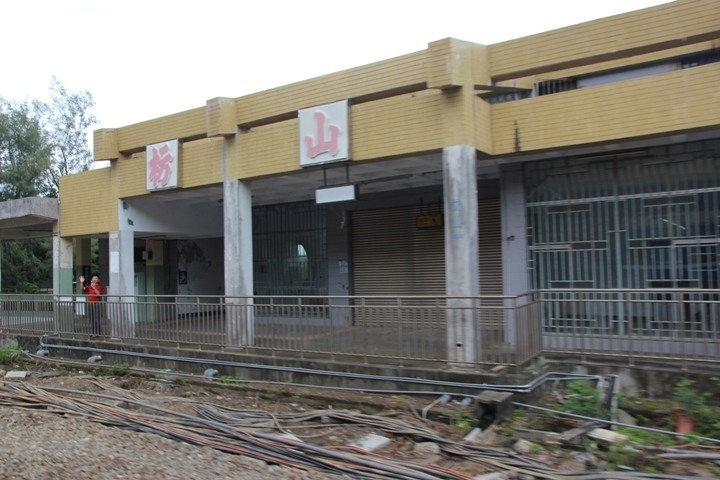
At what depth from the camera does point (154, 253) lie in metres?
18.0

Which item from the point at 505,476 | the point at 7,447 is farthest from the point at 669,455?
the point at 7,447

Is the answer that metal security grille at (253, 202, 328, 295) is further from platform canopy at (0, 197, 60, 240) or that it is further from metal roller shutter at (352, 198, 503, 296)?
platform canopy at (0, 197, 60, 240)

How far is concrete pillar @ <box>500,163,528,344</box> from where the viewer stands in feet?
34.8

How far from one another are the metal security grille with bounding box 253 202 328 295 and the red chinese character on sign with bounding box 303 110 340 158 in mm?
4944

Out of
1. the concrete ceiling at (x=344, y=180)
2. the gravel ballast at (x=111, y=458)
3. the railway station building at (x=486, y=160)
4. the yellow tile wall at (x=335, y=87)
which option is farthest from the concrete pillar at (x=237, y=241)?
the gravel ballast at (x=111, y=458)

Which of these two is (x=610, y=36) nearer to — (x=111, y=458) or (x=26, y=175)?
(x=111, y=458)

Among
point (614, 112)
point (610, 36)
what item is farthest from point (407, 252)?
point (610, 36)

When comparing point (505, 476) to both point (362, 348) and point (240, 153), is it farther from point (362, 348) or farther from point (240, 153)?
point (240, 153)

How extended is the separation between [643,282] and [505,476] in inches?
225

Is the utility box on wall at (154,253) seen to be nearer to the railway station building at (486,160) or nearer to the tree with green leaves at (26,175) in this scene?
the railway station building at (486,160)

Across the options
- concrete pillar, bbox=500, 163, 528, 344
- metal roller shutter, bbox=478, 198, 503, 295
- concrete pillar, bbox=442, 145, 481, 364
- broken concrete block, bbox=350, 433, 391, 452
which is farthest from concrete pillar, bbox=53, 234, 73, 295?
broken concrete block, bbox=350, 433, 391, 452

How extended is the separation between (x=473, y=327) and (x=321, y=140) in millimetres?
4441

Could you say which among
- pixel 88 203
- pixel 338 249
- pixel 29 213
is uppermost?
pixel 88 203

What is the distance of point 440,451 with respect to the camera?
6.05m
